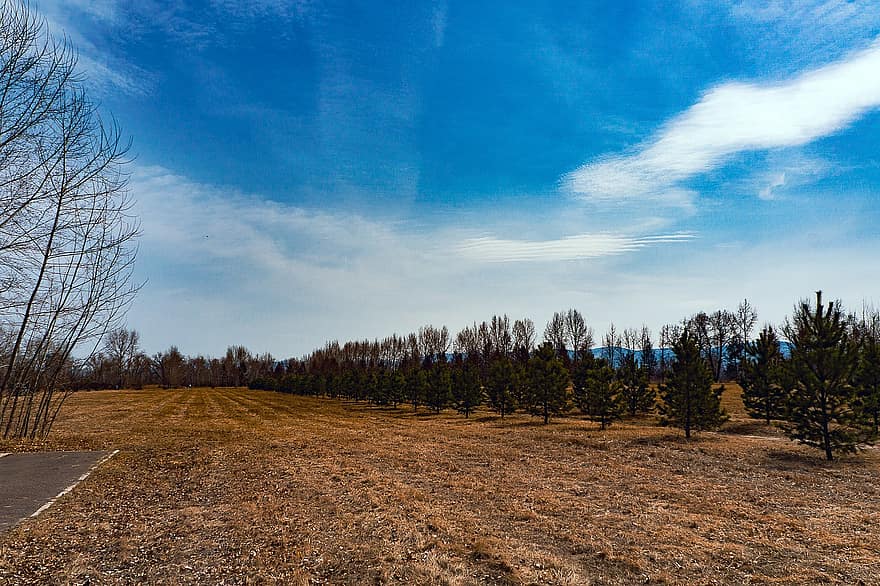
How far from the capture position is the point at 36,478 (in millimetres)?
11016

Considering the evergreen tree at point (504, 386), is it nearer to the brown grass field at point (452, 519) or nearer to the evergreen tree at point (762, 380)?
the evergreen tree at point (762, 380)

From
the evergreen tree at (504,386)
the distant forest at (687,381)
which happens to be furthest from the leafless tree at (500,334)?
the evergreen tree at (504,386)

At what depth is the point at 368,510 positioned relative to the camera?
9.59m

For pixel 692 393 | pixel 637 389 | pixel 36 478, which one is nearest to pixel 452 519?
pixel 36 478

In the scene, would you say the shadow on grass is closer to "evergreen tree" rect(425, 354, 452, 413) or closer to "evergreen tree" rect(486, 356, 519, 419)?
"evergreen tree" rect(486, 356, 519, 419)

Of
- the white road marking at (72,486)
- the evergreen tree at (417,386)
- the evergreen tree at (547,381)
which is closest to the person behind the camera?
the white road marking at (72,486)

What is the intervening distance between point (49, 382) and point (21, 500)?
12425 mm

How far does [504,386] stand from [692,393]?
14353 mm

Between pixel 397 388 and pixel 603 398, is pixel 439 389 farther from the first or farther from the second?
pixel 603 398

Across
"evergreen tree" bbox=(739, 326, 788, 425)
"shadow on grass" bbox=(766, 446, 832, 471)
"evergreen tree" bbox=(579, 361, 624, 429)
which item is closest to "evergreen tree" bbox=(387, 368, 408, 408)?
"evergreen tree" bbox=(579, 361, 624, 429)

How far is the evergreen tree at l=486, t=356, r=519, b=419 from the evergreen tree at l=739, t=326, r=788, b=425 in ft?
46.4

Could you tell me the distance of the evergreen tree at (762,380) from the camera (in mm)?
26672

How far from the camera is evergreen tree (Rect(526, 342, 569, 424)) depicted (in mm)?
28312

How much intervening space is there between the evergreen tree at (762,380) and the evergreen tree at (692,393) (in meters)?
6.60
